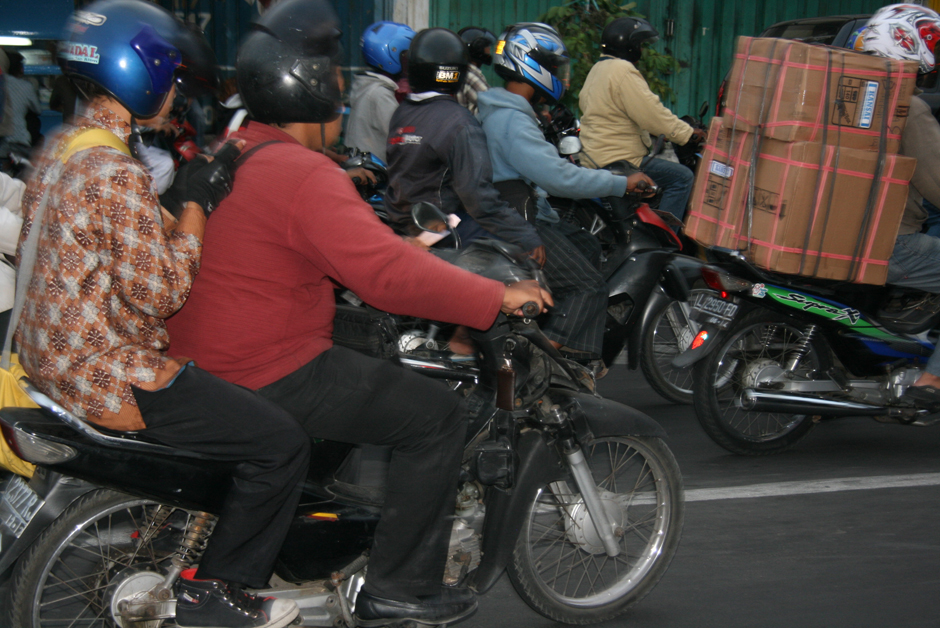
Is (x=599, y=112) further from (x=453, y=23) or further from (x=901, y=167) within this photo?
(x=453, y=23)

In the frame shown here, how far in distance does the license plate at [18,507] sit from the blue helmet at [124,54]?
1022mm

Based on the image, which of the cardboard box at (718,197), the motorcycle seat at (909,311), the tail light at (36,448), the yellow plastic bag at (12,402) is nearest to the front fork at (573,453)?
the tail light at (36,448)

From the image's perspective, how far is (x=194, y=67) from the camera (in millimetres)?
2596

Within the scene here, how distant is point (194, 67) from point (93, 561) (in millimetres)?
1385

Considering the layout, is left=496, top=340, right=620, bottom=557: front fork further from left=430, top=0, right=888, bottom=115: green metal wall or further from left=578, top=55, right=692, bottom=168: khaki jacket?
left=430, top=0, right=888, bottom=115: green metal wall

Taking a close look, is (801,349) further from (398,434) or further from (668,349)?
(398,434)

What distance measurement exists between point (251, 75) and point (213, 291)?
56cm

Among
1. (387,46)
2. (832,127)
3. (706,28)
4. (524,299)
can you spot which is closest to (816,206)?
(832,127)

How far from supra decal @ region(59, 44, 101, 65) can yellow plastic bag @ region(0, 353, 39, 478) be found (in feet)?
2.67

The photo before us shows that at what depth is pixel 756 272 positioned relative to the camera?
430cm

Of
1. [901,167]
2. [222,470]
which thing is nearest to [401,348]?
[222,470]

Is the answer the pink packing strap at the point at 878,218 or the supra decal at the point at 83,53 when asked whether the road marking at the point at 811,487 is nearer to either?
the pink packing strap at the point at 878,218

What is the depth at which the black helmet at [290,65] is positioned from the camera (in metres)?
2.32

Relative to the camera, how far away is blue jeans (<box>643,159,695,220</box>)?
7.08m
